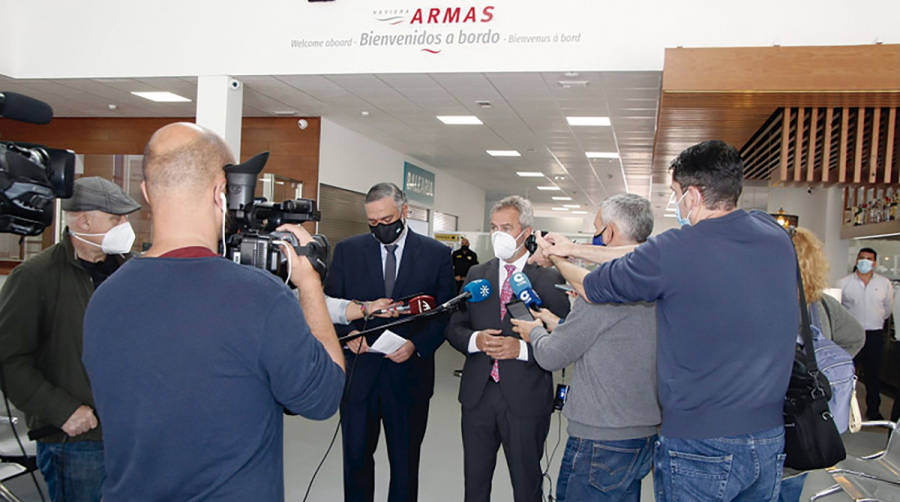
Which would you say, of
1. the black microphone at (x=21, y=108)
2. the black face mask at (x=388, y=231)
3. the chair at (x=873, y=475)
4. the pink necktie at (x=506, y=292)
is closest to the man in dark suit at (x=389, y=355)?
the black face mask at (x=388, y=231)

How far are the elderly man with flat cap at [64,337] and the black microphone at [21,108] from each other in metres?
0.86

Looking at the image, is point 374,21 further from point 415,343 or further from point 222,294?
A: point 222,294

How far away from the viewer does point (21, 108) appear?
1.48m

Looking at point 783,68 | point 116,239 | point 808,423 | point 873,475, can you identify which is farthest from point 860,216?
point 116,239

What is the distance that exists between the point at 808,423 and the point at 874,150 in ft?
12.7

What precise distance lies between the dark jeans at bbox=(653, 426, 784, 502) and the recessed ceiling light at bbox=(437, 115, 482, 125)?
7.31 metres

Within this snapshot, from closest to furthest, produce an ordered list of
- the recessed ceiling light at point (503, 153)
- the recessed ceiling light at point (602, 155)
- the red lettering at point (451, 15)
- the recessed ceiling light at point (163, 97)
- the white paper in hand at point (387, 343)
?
the white paper in hand at point (387, 343) < the red lettering at point (451, 15) < the recessed ceiling light at point (163, 97) < the recessed ceiling light at point (602, 155) < the recessed ceiling light at point (503, 153)

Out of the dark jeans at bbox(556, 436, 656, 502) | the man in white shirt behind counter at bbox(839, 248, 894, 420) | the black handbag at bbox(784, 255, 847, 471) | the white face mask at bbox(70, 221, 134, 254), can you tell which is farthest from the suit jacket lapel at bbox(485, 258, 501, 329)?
the man in white shirt behind counter at bbox(839, 248, 894, 420)

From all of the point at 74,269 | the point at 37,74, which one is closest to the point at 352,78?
the point at 37,74

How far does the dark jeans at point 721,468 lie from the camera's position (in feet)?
5.82

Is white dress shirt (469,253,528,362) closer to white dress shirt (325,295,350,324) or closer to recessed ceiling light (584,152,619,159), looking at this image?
white dress shirt (325,295,350,324)

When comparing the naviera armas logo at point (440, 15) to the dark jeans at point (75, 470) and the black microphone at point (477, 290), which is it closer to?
the black microphone at point (477, 290)

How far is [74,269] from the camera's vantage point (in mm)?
2336

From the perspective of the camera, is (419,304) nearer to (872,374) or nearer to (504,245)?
(504,245)
